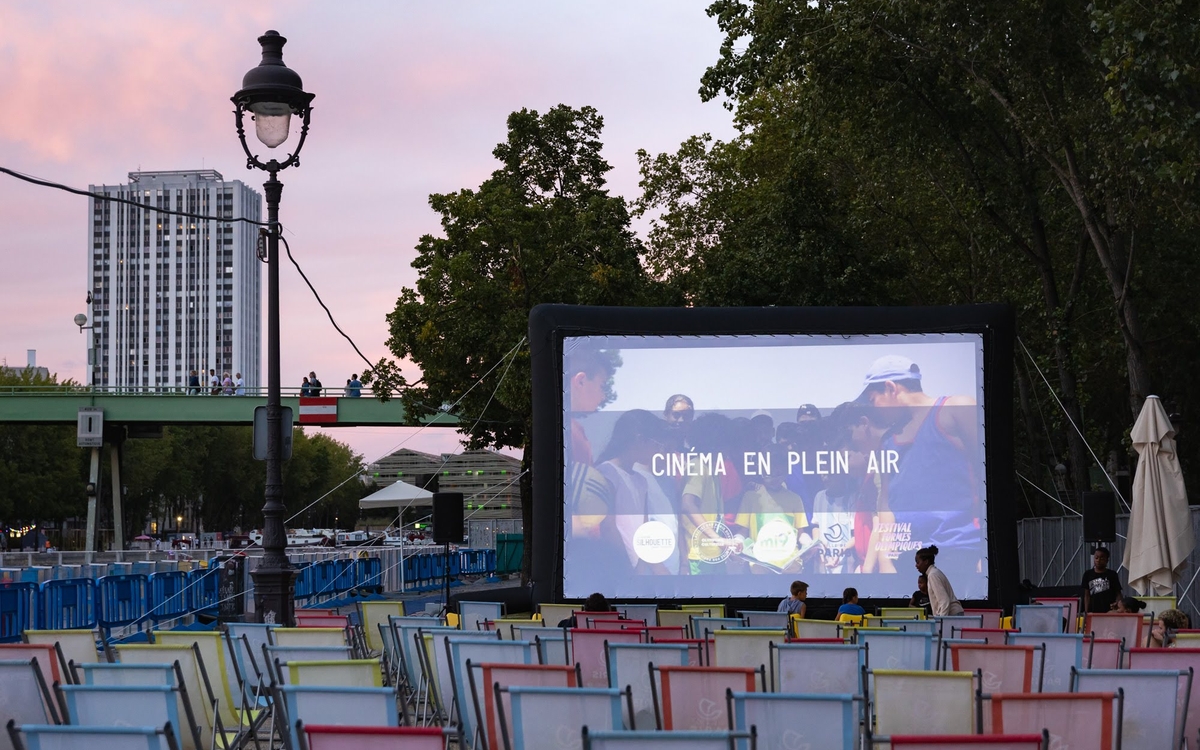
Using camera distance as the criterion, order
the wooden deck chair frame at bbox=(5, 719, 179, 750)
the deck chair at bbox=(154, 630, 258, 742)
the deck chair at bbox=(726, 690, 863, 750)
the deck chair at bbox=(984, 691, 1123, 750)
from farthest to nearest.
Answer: the deck chair at bbox=(154, 630, 258, 742), the deck chair at bbox=(984, 691, 1123, 750), the deck chair at bbox=(726, 690, 863, 750), the wooden deck chair frame at bbox=(5, 719, 179, 750)

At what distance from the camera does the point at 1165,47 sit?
13016 millimetres

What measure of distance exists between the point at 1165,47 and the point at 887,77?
28.6 feet

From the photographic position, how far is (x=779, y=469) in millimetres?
14953

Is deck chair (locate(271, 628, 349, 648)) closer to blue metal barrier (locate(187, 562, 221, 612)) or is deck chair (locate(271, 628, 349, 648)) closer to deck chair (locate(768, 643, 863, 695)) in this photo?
deck chair (locate(768, 643, 863, 695))

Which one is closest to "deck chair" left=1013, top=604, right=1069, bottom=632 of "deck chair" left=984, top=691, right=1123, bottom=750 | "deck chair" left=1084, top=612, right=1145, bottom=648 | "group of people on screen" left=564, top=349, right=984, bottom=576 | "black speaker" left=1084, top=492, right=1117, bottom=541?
"deck chair" left=1084, top=612, right=1145, bottom=648

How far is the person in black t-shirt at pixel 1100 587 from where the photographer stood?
39.7ft

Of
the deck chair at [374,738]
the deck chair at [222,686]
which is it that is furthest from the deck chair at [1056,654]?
the deck chair at [374,738]

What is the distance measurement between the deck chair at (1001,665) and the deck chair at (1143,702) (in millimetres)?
988

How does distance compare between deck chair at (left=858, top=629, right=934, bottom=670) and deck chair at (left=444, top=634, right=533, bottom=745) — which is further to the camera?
deck chair at (left=858, top=629, right=934, bottom=670)

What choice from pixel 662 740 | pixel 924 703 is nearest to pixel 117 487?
pixel 924 703

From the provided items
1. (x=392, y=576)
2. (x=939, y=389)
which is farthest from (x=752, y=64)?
(x=392, y=576)

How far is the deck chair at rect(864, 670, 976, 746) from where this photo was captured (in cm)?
551

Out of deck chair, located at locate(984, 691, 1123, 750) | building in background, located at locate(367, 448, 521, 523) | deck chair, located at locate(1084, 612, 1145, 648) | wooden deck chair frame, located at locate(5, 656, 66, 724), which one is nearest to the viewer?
deck chair, located at locate(984, 691, 1123, 750)

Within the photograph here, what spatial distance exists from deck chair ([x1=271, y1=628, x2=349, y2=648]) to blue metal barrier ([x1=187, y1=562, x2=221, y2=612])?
38.3 feet
